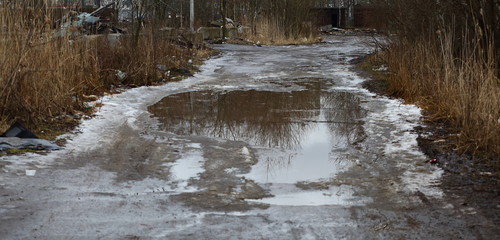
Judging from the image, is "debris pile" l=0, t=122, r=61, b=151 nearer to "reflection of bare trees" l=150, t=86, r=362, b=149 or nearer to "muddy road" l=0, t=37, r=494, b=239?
"muddy road" l=0, t=37, r=494, b=239

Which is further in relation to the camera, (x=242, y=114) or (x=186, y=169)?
(x=242, y=114)

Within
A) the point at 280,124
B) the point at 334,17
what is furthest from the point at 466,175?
the point at 334,17

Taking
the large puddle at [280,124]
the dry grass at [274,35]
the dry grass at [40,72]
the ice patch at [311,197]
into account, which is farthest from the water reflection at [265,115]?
the dry grass at [274,35]

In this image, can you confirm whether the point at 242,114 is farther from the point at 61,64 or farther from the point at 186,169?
the point at 186,169

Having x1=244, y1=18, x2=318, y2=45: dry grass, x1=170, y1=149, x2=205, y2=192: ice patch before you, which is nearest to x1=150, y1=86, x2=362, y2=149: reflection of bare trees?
x1=170, y1=149, x2=205, y2=192: ice patch

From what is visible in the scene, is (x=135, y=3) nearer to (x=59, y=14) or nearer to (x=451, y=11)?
(x=59, y=14)

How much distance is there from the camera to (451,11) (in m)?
9.91

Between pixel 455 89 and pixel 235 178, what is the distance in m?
3.33

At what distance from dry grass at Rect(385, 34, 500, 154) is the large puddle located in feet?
2.96

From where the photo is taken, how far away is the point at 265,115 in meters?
8.52

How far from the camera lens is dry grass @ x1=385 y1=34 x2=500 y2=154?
6.02m

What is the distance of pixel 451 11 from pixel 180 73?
19.3ft

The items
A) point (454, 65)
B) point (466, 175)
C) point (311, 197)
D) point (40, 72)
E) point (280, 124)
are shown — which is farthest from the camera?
point (454, 65)

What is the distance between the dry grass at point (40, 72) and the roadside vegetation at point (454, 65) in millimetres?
4566
